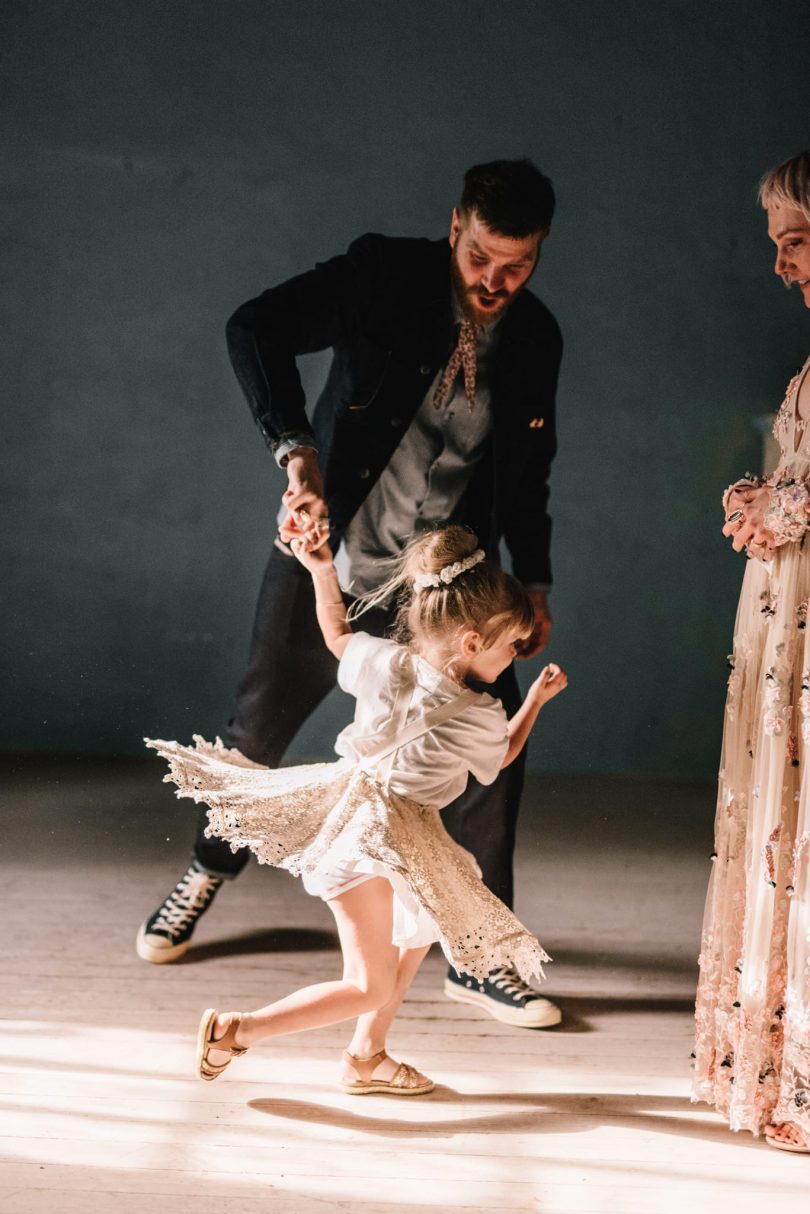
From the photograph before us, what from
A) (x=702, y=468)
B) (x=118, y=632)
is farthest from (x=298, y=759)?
(x=702, y=468)

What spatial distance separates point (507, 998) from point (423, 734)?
2.20 ft

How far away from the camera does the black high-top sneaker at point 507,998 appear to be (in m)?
2.17

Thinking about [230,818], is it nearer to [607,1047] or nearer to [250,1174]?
[250,1174]

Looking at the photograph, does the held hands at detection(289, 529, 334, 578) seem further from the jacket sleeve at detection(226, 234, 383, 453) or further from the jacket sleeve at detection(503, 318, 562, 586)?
the jacket sleeve at detection(503, 318, 562, 586)

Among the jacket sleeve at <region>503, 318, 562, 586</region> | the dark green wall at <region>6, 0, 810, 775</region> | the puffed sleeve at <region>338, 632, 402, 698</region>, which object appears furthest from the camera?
the dark green wall at <region>6, 0, 810, 775</region>

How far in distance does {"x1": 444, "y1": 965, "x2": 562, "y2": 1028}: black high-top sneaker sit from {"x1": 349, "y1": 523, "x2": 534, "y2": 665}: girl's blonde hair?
2.21 feet

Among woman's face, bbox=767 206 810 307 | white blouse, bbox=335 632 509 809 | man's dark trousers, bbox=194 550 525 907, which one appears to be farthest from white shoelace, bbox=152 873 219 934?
woman's face, bbox=767 206 810 307

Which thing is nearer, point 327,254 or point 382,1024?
point 382,1024

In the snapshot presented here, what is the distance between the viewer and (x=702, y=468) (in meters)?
3.16

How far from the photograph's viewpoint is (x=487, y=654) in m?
1.84

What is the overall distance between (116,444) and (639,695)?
1.37m

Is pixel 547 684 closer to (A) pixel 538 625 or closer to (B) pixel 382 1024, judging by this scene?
(A) pixel 538 625

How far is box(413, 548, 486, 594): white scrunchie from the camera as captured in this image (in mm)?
1811

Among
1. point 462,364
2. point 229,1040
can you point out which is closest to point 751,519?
point 462,364
